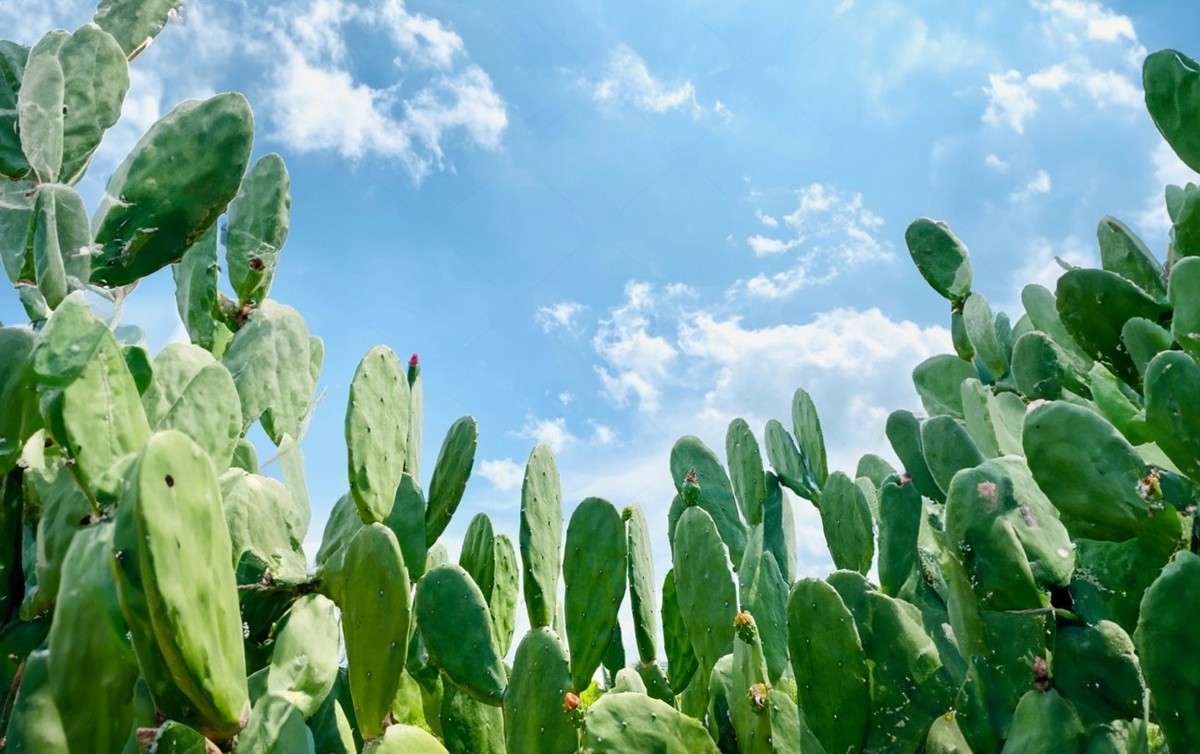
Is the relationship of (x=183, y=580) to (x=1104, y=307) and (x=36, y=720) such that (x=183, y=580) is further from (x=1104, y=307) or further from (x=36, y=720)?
(x=1104, y=307)

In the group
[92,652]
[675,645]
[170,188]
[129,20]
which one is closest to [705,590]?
[675,645]

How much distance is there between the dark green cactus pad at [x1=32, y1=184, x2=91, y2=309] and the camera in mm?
1482

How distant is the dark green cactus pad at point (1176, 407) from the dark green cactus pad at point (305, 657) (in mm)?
1381

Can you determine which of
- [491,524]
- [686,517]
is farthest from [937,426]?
[491,524]

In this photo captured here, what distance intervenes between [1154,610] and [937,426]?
764 millimetres

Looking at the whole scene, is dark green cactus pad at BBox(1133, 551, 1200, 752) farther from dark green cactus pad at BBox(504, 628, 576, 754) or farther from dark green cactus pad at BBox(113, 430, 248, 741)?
dark green cactus pad at BBox(113, 430, 248, 741)

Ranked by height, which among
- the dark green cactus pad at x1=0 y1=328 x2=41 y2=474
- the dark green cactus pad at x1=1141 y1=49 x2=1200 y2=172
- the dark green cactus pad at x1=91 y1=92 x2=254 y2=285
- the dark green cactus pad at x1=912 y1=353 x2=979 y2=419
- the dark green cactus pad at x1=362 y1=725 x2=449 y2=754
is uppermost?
the dark green cactus pad at x1=1141 y1=49 x2=1200 y2=172

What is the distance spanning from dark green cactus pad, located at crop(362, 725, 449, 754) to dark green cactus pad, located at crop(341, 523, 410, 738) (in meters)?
0.02

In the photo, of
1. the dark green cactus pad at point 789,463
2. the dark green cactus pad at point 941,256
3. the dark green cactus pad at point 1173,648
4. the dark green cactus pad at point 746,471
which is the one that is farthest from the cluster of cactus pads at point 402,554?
the dark green cactus pad at point 941,256

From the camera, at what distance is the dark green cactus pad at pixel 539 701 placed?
168 cm

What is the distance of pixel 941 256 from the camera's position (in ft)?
9.68

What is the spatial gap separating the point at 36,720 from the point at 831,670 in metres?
1.21

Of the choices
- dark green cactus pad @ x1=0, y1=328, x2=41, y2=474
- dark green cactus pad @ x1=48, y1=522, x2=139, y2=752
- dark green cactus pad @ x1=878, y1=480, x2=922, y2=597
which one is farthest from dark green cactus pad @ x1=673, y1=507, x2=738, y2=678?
dark green cactus pad @ x1=0, y1=328, x2=41, y2=474

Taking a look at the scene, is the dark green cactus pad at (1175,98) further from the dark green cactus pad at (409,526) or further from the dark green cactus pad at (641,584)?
the dark green cactus pad at (409,526)
